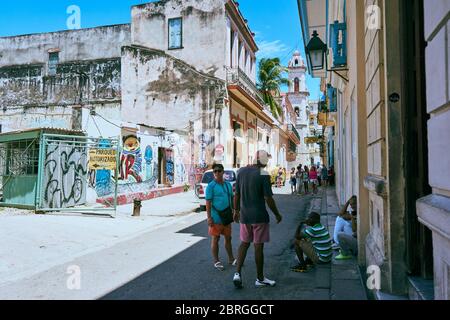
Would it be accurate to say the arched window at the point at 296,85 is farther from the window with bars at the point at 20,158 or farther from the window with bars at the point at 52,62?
the window with bars at the point at 20,158

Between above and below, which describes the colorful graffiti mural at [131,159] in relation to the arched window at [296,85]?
below

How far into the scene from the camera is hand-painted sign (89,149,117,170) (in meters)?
12.1

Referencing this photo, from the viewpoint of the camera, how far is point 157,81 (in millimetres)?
24656

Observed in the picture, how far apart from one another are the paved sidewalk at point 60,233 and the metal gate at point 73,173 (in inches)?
24.7

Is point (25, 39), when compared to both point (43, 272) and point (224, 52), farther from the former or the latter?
point (43, 272)

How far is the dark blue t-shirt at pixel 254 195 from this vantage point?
16.7 ft

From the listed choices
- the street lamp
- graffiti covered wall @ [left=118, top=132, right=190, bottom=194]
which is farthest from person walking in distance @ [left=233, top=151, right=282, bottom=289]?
graffiti covered wall @ [left=118, top=132, right=190, bottom=194]

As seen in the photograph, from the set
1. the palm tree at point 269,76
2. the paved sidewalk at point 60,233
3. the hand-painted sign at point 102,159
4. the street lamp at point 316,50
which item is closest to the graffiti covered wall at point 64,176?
the paved sidewalk at point 60,233

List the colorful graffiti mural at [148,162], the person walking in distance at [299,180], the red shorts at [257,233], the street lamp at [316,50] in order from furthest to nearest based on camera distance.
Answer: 1. the person walking in distance at [299,180]
2. the colorful graffiti mural at [148,162]
3. the street lamp at [316,50]
4. the red shorts at [257,233]

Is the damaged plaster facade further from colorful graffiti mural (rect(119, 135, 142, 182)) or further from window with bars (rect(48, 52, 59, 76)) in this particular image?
colorful graffiti mural (rect(119, 135, 142, 182))

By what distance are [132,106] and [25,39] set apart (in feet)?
37.1

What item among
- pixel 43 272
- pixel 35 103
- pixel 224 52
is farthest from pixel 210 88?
pixel 43 272

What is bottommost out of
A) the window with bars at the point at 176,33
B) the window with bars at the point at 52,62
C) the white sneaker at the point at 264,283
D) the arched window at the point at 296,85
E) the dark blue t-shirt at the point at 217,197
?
the white sneaker at the point at 264,283
